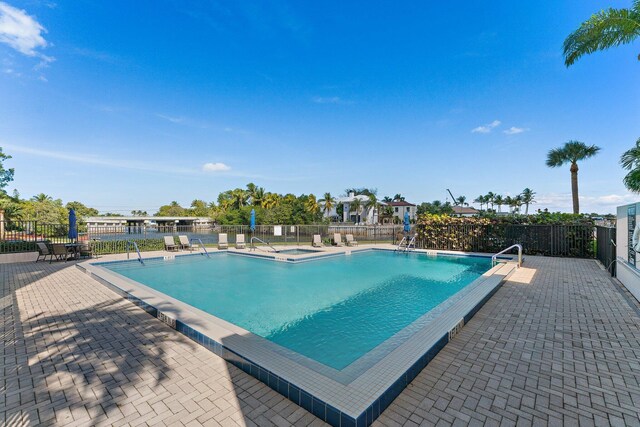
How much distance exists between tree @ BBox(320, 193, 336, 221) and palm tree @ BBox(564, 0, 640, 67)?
46.6 metres

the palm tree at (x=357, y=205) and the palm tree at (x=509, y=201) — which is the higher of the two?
the palm tree at (x=509, y=201)

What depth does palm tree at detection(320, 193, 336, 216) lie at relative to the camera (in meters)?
55.1

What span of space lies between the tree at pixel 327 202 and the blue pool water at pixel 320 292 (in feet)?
138

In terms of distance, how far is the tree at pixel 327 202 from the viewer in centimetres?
5512

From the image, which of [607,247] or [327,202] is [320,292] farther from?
[327,202]

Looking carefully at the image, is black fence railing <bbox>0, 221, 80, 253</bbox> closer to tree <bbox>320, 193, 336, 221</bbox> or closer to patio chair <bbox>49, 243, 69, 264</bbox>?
patio chair <bbox>49, 243, 69, 264</bbox>

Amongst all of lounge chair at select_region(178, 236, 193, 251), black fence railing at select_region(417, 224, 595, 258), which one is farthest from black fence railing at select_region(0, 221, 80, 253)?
black fence railing at select_region(417, 224, 595, 258)

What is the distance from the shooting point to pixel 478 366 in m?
3.10

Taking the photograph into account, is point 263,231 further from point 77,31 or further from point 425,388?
point 425,388

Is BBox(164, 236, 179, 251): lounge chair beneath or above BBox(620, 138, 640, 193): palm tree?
beneath

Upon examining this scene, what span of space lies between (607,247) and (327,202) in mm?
47047

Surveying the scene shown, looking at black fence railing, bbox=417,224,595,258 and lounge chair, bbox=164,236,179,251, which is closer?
black fence railing, bbox=417,224,595,258

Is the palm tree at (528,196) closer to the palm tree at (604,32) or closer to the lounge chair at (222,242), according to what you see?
the palm tree at (604,32)

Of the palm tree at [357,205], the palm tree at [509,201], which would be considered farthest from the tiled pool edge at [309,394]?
the palm tree at [509,201]
